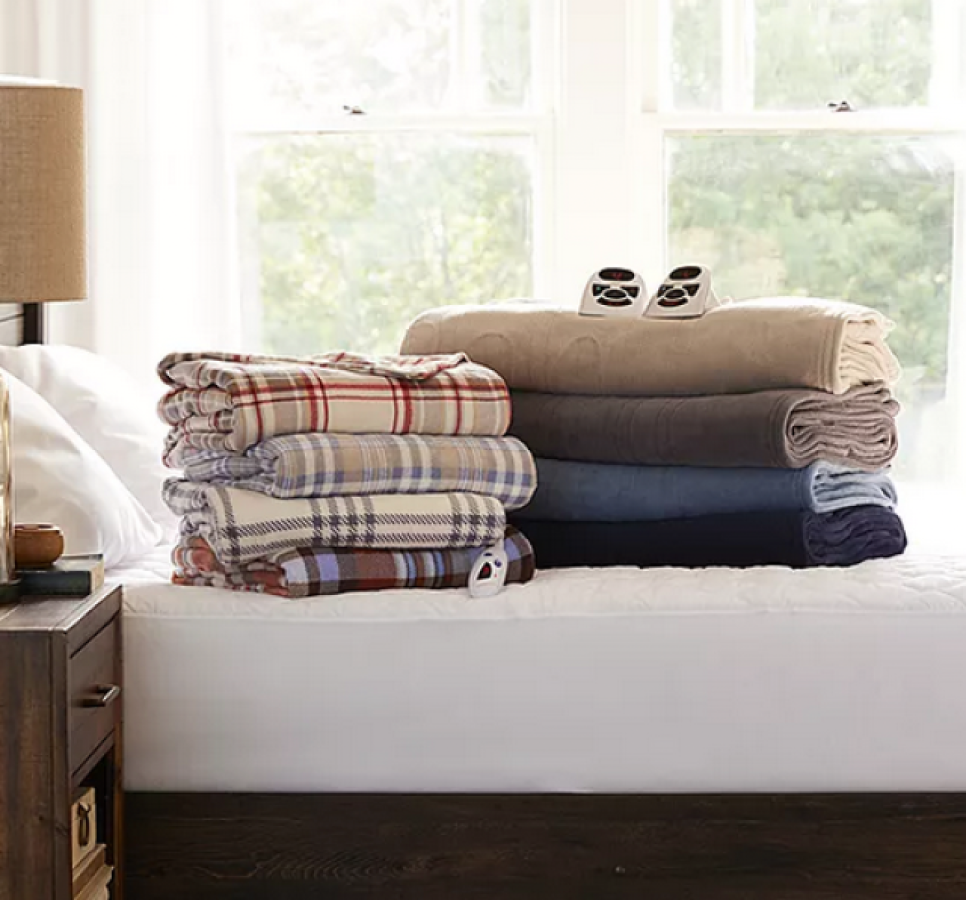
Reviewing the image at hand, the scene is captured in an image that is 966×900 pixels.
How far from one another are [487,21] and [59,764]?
2201mm

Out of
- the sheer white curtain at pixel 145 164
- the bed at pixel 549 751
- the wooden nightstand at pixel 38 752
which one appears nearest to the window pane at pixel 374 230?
the sheer white curtain at pixel 145 164

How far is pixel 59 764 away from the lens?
1.78 meters

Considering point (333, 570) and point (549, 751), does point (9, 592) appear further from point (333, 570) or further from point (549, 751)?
point (549, 751)

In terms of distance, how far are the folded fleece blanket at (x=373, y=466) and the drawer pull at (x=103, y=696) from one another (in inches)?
12.5

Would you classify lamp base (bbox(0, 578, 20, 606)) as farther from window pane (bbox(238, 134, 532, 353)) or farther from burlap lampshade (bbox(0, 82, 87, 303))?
window pane (bbox(238, 134, 532, 353))

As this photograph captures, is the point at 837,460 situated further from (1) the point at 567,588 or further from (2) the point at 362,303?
(2) the point at 362,303

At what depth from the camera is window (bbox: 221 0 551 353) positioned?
11.6ft

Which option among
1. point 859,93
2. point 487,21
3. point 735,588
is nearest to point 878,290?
point 859,93

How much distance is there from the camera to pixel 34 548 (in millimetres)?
1966

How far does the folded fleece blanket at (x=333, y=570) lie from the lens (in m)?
2.05

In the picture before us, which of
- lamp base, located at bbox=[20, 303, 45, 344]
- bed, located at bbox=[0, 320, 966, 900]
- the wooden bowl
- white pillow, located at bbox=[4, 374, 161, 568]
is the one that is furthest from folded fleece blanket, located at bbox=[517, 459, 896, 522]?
lamp base, located at bbox=[20, 303, 45, 344]

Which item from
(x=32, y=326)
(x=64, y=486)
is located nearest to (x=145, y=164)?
(x=32, y=326)

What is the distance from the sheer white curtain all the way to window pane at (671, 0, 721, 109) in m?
0.98

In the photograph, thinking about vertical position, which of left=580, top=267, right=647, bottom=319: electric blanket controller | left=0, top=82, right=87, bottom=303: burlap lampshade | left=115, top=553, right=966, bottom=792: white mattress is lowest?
left=115, top=553, right=966, bottom=792: white mattress
